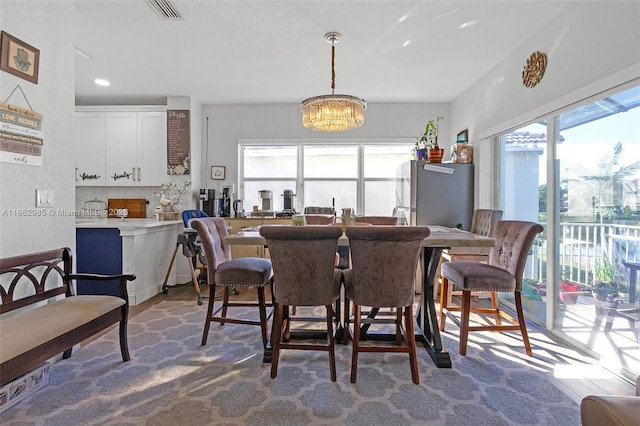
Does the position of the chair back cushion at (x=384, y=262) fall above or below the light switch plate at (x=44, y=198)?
below

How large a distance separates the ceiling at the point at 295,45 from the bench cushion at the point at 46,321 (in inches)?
88.8

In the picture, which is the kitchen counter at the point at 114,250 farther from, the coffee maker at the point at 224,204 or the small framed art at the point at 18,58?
the small framed art at the point at 18,58

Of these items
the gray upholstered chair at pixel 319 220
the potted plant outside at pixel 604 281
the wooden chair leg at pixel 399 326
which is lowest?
the wooden chair leg at pixel 399 326

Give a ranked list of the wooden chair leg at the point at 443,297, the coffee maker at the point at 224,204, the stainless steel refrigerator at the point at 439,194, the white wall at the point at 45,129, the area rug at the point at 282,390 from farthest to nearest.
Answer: the coffee maker at the point at 224,204 → the stainless steel refrigerator at the point at 439,194 → the wooden chair leg at the point at 443,297 → the white wall at the point at 45,129 → the area rug at the point at 282,390

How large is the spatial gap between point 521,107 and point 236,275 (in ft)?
10.2

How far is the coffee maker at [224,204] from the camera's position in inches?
184

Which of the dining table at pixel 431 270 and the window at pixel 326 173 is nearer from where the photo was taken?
the dining table at pixel 431 270

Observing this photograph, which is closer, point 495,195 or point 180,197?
point 495,195

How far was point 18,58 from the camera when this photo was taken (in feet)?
6.43

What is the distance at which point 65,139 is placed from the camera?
232 centimetres

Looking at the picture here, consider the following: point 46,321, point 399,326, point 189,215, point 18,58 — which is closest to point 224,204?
point 189,215

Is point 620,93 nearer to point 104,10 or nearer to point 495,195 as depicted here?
point 495,195

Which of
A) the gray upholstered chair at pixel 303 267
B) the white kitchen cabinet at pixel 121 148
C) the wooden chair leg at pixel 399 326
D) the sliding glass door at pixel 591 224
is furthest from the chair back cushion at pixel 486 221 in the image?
the white kitchen cabinet at pixel 121 148

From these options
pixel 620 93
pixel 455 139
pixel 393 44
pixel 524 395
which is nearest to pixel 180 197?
pixel 393 44
